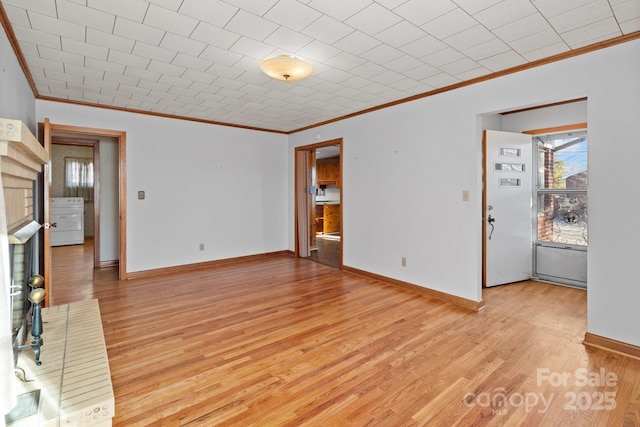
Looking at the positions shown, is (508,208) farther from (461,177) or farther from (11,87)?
(11,87)

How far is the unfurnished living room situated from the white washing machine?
2.10 meters

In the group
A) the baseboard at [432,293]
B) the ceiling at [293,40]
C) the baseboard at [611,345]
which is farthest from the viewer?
the baseboard at [432,293]

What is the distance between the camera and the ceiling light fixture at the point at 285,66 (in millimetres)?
2752

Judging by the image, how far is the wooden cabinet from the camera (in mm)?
9341

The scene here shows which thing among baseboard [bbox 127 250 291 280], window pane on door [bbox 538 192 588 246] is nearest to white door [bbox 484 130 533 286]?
window pane on door [bbox 538 192 588 246]

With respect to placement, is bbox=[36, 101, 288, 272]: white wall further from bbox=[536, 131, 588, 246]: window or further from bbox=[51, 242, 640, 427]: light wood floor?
bbox=[536, 131, 588, 246]: window

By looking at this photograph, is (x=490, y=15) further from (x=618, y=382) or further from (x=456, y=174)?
(x=618, y=382)

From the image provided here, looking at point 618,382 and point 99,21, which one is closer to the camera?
point 618,382

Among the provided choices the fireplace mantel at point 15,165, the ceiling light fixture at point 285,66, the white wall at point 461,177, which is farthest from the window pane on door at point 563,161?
the fireplace mantel at point 15,165

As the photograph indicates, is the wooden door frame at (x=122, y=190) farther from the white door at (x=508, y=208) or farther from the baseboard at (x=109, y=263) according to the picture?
the white door at (x=508, y=208)

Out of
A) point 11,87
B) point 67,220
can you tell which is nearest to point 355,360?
point 11,87

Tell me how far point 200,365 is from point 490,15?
3263 mm

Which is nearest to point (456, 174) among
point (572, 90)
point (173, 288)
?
point (572, 90)

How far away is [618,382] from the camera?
2148 millimetres
